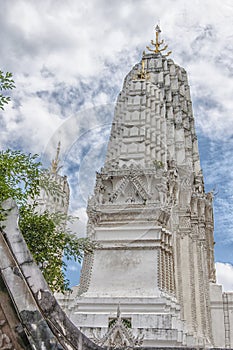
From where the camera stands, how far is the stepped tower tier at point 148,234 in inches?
737

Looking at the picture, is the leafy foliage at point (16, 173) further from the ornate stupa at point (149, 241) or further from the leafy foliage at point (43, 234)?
the ornate stupa at point (149, 241)

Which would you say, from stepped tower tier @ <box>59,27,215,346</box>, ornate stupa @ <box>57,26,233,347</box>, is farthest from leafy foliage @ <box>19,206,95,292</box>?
stepped tower tier @ <box>59,27,215,346</box>

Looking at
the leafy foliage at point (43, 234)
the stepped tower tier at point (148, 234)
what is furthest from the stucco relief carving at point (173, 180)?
the leafy foliage at point (43, 234)

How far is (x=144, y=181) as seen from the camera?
2347 centimetres

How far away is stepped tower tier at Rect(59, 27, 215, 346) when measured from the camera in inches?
Result: 737

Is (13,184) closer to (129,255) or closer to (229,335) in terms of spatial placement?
(129,255)

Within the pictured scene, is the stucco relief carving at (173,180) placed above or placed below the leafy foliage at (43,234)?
above

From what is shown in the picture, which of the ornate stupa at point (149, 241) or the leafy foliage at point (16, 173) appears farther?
the ornate stupa at point (149, 241)

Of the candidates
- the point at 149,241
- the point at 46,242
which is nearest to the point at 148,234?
the point at 149,241

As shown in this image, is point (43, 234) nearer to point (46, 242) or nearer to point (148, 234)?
point (46, 242)

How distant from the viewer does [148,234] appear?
21.2m

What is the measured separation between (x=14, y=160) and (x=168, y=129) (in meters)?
25.7

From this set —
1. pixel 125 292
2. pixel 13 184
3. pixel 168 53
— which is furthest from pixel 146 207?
pixel 168 53

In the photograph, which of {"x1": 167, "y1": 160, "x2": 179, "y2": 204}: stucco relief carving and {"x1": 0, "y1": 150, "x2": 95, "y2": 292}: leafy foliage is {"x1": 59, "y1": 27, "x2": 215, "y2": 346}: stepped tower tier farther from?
{"x1": 0, "y1": 150, "x2": 95, "y2": 292}: leafy foliage
